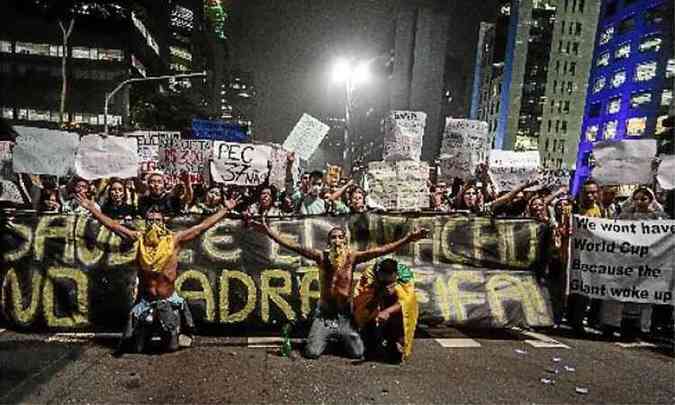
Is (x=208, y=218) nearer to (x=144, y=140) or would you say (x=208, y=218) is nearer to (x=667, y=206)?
(x=144, y=140)

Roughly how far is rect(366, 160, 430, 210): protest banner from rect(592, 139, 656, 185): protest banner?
8.56 feet

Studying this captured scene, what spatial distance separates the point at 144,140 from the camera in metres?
9.23

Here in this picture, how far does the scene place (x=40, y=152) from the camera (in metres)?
6.71

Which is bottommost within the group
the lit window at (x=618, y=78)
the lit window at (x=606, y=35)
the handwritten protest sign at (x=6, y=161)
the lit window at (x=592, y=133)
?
the handwritten protest sign at (x=6, y=161)

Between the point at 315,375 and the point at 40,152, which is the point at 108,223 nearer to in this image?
the point at 40,152

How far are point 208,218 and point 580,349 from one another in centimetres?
495

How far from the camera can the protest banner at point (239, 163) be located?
299 inches

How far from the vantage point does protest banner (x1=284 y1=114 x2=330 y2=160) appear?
8648 millimetres

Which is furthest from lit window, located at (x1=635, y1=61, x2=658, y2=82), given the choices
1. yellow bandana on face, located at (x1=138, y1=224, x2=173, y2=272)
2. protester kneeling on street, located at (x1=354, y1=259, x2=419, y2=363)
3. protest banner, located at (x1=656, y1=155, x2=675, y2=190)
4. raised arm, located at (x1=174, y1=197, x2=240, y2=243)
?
yellow bandana on face, located at (x1=138, y1=224, x2=173, y2=272)

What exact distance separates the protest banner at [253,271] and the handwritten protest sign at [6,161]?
76.1 inches

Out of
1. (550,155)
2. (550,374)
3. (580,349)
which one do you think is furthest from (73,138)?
(550,155)

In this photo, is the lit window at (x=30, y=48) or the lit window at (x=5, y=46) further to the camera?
the lit window at (x=30, y=48)

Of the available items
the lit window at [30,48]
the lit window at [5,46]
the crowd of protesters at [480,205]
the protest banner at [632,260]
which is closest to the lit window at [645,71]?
the crowd of protesters at [480,205]

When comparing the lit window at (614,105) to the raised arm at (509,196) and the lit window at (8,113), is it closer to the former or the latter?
the raised arm at (509,196)
